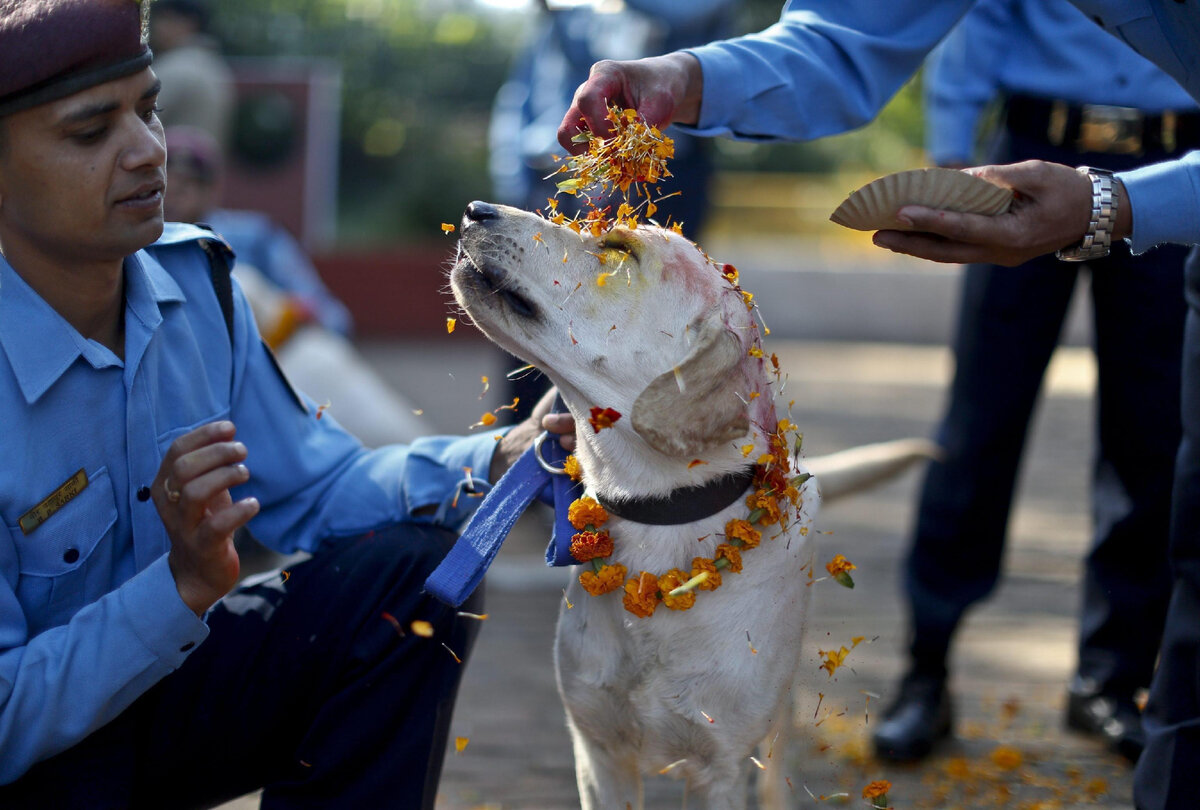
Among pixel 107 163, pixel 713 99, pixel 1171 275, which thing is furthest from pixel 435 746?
pixel 1171 275

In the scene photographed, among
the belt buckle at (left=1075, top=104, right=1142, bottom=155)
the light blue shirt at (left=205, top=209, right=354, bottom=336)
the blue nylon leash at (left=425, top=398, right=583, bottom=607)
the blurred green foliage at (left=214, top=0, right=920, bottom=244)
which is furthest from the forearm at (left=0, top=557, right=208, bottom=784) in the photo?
the blurred green foliage at (left=214, top=0, right=920, bottom=244)

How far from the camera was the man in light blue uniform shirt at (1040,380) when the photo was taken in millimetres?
3180

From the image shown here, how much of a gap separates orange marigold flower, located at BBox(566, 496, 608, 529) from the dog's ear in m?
0.21

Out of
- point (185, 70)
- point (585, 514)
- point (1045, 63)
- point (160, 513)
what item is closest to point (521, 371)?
point (585, 514)

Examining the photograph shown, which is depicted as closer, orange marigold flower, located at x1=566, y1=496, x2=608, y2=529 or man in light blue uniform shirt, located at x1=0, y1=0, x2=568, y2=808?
man in light blue uniform shirt, located at x1=0, y1=0, x2=568, y2=808

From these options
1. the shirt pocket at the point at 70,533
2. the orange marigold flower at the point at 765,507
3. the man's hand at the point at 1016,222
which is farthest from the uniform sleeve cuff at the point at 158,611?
the man's hand at the point at 1016,222

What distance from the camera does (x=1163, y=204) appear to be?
214cm

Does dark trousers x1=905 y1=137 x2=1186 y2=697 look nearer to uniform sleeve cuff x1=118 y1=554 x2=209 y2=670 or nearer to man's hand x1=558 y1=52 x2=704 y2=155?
man's hand x1=558 y1=52 x2=704 y2=155

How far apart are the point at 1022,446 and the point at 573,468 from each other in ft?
5.46

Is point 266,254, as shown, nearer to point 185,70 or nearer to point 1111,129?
point 185,70

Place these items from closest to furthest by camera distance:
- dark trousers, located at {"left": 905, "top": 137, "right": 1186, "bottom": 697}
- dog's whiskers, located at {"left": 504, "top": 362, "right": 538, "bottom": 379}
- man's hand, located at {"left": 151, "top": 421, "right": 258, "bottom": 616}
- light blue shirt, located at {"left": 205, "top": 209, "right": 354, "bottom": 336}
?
man's hand, located at {"left": 151, "top": 421, "right": 258, "bottom": 616}
dog's whiskers, located at {"left": 504, "top": 362, "right": 538, "bottom": 379}
dark trousers, located at {"left": 905, "top": 137, "right": 1186, "bottom": 697}
light blue shirt, located at {"left": 205, "top": 209, "right": 354, "bottom": 336}

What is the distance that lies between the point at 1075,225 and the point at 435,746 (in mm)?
1546

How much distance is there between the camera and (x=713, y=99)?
96.7 inches

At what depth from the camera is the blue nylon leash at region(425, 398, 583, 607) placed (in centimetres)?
219
